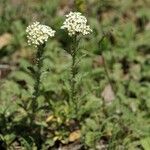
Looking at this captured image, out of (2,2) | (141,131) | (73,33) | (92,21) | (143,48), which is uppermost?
(2,2)

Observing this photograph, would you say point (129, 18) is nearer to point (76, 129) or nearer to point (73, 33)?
point (76, 129)

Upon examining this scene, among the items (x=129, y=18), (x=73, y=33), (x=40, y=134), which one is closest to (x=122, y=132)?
(x=40, y=134)

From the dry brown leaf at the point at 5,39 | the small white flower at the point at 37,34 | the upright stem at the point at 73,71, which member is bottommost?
the upright stem at the point at 73,71

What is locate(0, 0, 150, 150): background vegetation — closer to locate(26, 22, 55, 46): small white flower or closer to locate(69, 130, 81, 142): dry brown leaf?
locate(69, 130, 81, 142): dry brown leaf

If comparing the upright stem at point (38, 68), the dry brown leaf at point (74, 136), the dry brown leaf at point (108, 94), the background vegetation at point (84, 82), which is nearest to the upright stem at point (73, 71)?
the background vegetation at point (84, 82)

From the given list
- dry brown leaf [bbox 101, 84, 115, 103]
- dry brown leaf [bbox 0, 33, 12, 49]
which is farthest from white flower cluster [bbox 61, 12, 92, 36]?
dry brown leaf [bbox 0, 33, 12, 49]

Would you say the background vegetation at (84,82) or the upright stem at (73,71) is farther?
the background vegetation at (84,82)

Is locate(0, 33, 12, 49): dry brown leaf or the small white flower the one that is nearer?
the small white flower

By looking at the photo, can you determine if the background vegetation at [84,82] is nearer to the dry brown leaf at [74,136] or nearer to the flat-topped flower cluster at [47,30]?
the dry brown leaf at [74,136]
